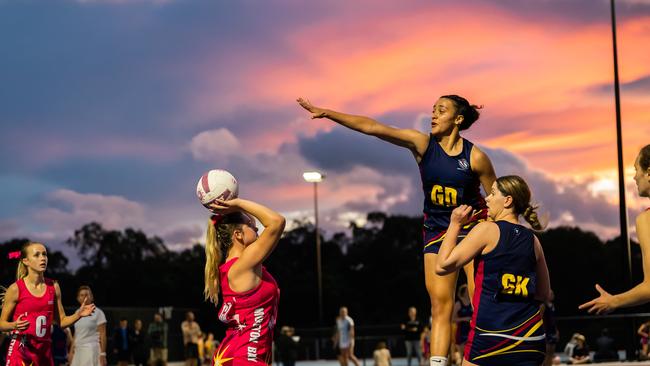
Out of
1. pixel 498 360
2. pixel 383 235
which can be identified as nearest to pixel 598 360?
pixel 498 360

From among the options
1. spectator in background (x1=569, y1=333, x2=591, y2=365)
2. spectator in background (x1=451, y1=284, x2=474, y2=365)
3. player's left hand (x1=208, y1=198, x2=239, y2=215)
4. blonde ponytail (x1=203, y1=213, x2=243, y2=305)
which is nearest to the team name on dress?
blonde ponytail (x1=203, y1=213, x2=243, y2=305)

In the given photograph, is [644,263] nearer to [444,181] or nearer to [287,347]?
[444,181]

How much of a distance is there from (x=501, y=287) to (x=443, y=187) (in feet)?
8.06

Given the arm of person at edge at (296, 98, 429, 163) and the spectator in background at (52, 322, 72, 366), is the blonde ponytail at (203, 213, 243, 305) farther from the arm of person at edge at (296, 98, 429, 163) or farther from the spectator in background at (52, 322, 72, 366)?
the spectator in background at (52, 322, 72, 366)

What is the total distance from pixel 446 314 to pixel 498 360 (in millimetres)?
2106

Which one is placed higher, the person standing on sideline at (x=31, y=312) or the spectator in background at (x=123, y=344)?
the person standing on sideline at (x=31, y=312)

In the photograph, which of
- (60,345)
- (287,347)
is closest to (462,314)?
(60,345)

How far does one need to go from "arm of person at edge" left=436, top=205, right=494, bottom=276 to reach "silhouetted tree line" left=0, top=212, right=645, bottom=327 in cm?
5294

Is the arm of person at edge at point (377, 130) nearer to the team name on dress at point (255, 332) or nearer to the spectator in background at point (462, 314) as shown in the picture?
the team name on dress at point (255, 332)

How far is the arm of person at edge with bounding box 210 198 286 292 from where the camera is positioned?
235 inches

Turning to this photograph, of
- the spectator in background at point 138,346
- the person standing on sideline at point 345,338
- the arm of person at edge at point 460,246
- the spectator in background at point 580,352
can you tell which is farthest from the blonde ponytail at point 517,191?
the spectator in background at point 138,346

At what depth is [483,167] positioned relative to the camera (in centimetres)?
820

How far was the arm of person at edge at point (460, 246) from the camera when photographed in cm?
573

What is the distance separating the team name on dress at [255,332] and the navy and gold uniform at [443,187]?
8.37 ft
